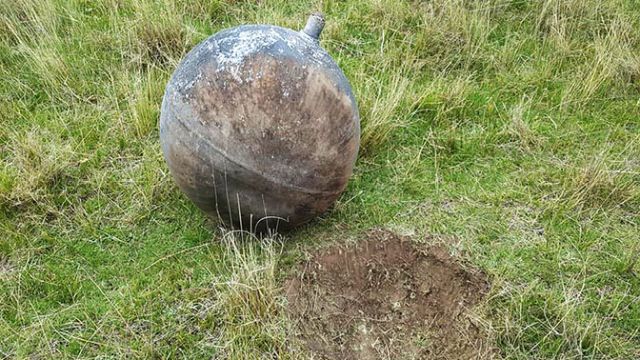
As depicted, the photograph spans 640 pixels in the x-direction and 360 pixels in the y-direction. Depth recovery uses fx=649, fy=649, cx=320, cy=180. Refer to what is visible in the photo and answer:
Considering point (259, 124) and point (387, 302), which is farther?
point (387, 302)

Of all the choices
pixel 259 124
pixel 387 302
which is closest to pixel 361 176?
pixel 387 302

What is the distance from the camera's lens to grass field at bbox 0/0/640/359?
3246mm

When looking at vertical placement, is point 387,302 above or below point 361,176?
below

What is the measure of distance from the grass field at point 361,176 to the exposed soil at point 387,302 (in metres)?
0.10

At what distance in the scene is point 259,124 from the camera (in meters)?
3.10

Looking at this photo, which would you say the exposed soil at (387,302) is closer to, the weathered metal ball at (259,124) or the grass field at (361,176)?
the grass field at (361,176)

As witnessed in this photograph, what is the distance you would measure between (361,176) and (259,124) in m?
1.22

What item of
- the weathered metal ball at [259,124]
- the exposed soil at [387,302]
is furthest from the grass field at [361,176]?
the weathered metal ball at [259,124]

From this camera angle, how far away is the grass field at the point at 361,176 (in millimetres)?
3246

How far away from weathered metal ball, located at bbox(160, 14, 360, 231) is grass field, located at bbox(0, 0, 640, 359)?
1.11 ft

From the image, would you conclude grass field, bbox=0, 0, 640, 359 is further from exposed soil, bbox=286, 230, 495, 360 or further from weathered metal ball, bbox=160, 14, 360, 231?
weathered metal ball, bbox=160, 14, 360, 231

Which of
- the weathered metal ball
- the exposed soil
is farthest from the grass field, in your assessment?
the weathered metal ball

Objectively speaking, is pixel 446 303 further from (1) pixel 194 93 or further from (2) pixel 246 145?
(1) pixel 194 93

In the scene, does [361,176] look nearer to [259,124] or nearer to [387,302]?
[387,302]
